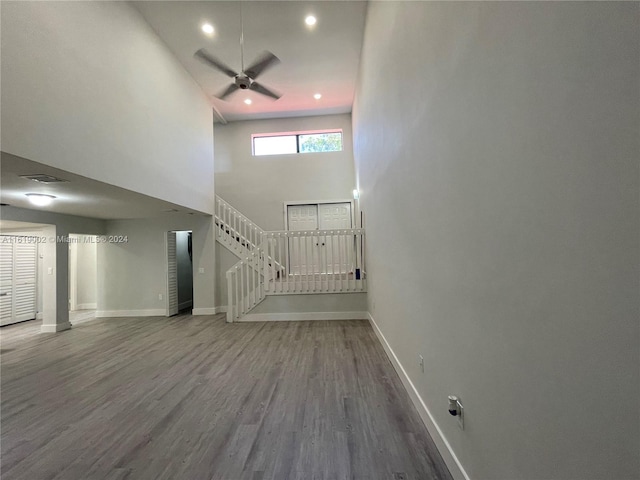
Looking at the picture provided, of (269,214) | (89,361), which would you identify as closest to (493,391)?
(89,361)

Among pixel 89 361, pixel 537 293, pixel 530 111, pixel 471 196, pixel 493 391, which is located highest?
pixel 530 111

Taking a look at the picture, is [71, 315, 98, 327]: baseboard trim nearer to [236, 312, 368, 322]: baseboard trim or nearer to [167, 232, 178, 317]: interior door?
[167, 232, 178, 317]: interior door

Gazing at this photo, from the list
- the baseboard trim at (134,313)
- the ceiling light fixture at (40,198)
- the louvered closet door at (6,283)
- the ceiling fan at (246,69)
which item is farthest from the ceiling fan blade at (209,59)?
the louvered closet door at (6,283)

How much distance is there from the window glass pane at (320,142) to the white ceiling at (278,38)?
1.42m

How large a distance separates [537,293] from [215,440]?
2162mm

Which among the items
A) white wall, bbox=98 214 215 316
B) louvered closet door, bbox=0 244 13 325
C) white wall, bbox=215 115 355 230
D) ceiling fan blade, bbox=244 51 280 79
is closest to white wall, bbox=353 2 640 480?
ceiling fan blade, bbox=244 51 280 79

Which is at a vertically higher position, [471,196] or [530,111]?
[530,111]

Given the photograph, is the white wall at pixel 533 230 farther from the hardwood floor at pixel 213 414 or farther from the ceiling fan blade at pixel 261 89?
the ceiling fan blade at pixel 261 89

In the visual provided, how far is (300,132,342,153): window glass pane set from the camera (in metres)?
7.78

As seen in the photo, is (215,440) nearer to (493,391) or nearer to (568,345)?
(493,391)

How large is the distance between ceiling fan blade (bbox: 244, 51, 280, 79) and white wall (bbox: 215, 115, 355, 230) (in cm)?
378

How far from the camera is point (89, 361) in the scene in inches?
143

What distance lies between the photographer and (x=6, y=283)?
5910 millimetres

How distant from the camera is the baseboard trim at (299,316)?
5.54 meters
